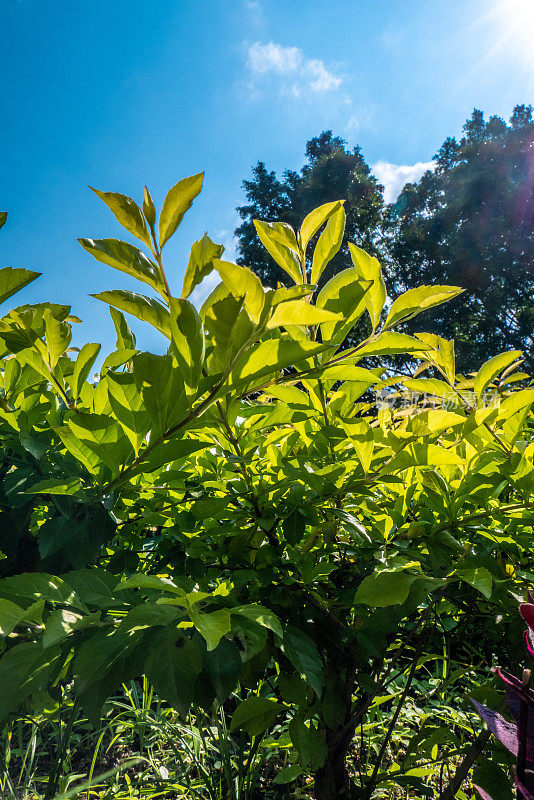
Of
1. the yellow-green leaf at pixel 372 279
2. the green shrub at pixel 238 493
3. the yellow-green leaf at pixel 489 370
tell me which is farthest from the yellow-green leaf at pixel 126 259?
the yellow-green leaf at pixel 489 370

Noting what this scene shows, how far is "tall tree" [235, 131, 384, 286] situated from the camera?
63.3 ft

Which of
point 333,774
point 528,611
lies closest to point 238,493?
point 528,611

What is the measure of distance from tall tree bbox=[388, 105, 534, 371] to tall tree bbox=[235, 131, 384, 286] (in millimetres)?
3030

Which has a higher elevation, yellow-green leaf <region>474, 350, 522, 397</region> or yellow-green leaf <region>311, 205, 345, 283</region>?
yellow-green leaf <region>311, 205, 345, 283</region>

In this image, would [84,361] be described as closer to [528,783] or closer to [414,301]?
[414,301]

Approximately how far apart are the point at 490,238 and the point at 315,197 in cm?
664

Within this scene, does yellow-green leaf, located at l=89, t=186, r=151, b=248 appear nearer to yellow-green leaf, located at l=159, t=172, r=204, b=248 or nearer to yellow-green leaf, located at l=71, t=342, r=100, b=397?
yellow-green leaf, located at l=159, t=172, r=204, b=248

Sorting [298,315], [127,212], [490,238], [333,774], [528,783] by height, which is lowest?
[333,774]

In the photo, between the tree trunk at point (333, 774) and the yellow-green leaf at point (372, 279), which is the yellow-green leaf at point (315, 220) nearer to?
the yellow-green leaf at point (372, 279)

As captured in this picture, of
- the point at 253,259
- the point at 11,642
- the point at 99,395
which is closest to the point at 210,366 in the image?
the point at 99,395

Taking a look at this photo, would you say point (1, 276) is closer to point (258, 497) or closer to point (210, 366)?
point (210, 366)

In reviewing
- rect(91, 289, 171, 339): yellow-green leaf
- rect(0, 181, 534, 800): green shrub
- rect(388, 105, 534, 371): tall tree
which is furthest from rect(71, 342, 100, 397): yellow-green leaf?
rect(388, 105, 534, 371): tall tree

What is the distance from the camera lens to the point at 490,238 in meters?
16.9

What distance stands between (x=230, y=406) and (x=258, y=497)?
A: 0.66 ft
